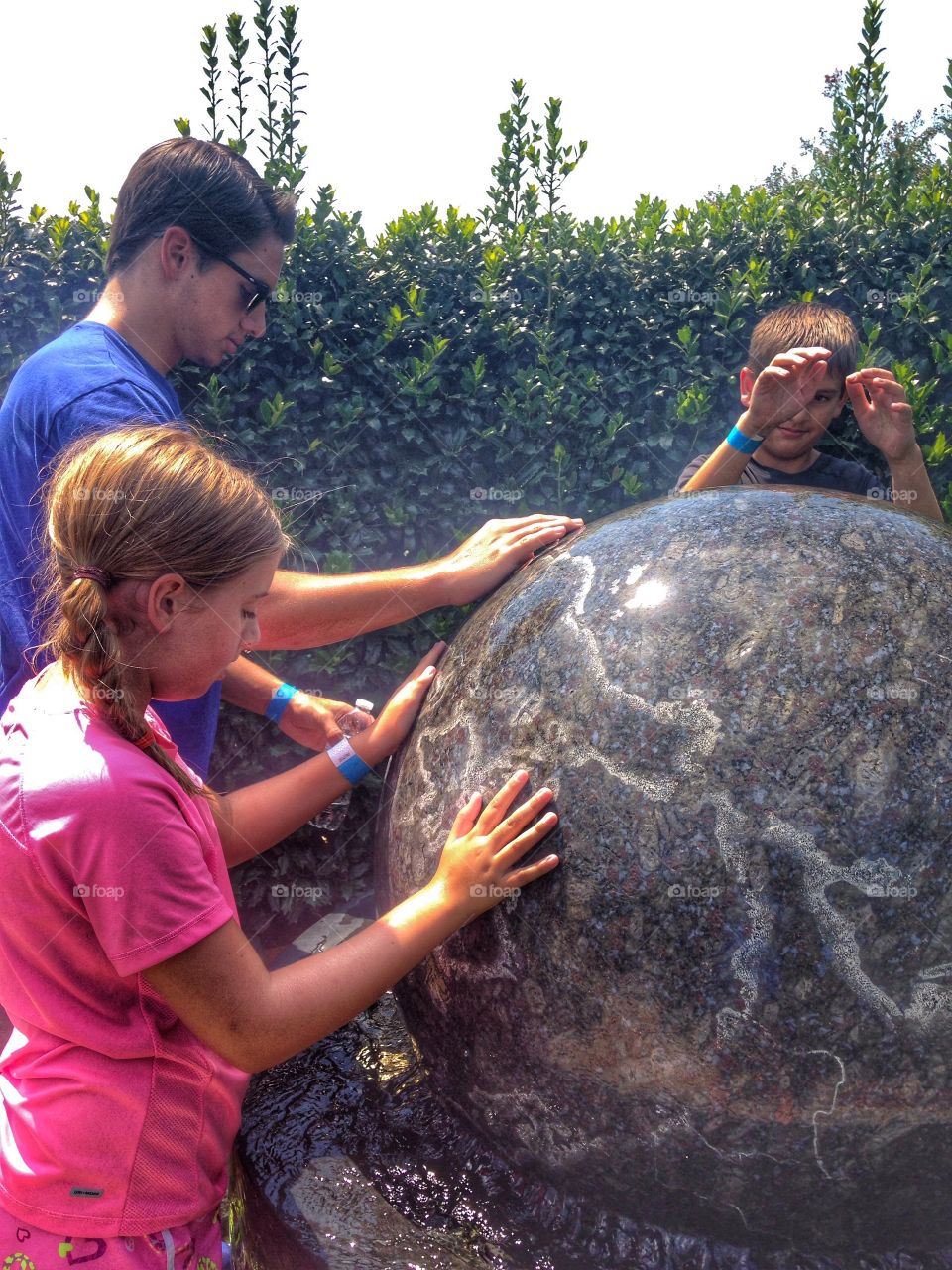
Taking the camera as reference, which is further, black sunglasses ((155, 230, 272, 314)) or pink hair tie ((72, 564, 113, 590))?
black sunglasses ((155, 230, 272, 314))

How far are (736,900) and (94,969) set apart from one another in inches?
51.8

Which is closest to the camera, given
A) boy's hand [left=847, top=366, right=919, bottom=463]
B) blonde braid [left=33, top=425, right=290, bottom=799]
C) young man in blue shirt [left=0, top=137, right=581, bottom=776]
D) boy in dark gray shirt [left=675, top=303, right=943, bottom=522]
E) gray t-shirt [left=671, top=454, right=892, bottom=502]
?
blonde braid [left=33, top=425, right=290, bottom=799]

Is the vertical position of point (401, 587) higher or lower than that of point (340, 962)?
higher

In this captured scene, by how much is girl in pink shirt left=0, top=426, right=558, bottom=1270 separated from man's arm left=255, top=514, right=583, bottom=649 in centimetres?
98

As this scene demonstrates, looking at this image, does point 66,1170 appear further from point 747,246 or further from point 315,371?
point 747,246

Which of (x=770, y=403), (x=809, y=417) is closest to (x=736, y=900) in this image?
(x=770, y=403)

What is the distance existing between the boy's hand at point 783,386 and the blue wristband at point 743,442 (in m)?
0.03

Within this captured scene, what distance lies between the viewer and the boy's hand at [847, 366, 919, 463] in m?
3.82

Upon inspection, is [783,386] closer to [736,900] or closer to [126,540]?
[736,900]

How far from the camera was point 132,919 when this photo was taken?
1.98 meters

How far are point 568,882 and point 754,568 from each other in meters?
0.87

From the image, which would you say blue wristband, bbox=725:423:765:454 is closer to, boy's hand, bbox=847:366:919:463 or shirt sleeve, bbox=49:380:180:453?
boy's hand, bbox=847:366:919:463

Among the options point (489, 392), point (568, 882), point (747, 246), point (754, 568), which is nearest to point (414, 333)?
point (489, 392)

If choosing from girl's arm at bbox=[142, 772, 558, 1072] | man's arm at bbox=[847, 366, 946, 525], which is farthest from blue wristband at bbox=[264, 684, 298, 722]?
man's arm at bbox=[847, 366, 946, 525]
